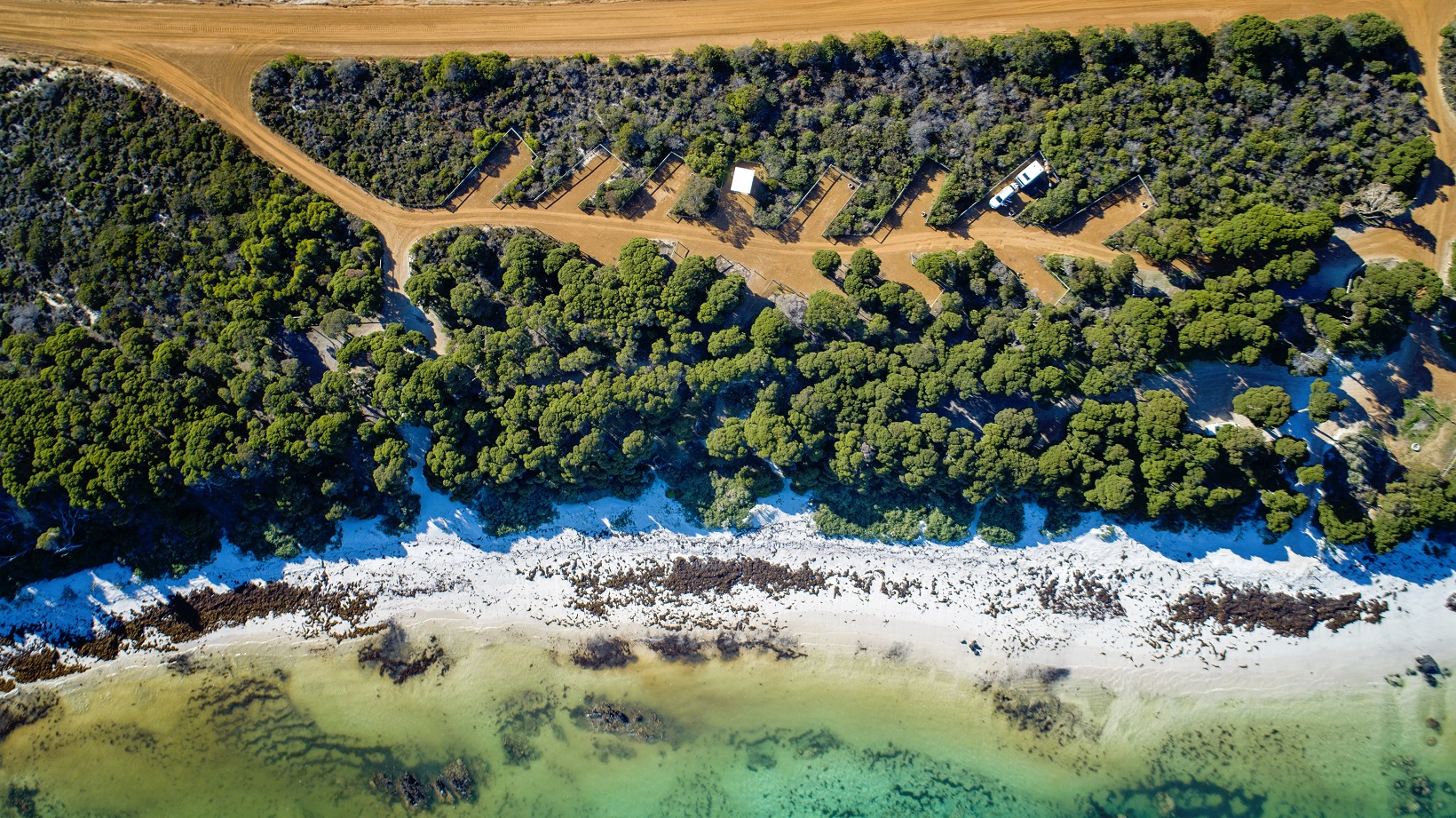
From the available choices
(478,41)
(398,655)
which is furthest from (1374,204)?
(398,655)

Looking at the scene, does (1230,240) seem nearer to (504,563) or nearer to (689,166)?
(689,166)

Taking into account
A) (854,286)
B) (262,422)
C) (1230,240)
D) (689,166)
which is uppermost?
(689,166)

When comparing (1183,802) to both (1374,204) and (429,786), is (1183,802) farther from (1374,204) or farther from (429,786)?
(429,786)

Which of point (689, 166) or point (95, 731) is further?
point (95, 731)

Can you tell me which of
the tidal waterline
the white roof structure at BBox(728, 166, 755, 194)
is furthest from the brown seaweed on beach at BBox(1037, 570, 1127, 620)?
the white roof structure at BBox(728, 166, 755, 194)

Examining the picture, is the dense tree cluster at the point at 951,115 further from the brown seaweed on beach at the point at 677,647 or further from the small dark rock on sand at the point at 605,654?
the small dark rock on sand at the point at 605,654

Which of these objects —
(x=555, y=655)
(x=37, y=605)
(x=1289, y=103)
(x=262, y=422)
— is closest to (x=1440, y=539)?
(x=1289, y=103)

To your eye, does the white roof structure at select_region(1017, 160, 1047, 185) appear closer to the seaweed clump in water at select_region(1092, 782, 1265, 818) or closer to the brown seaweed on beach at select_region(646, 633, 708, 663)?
the brown seaweed on beach at select_region(646, 633, 708, 663)
